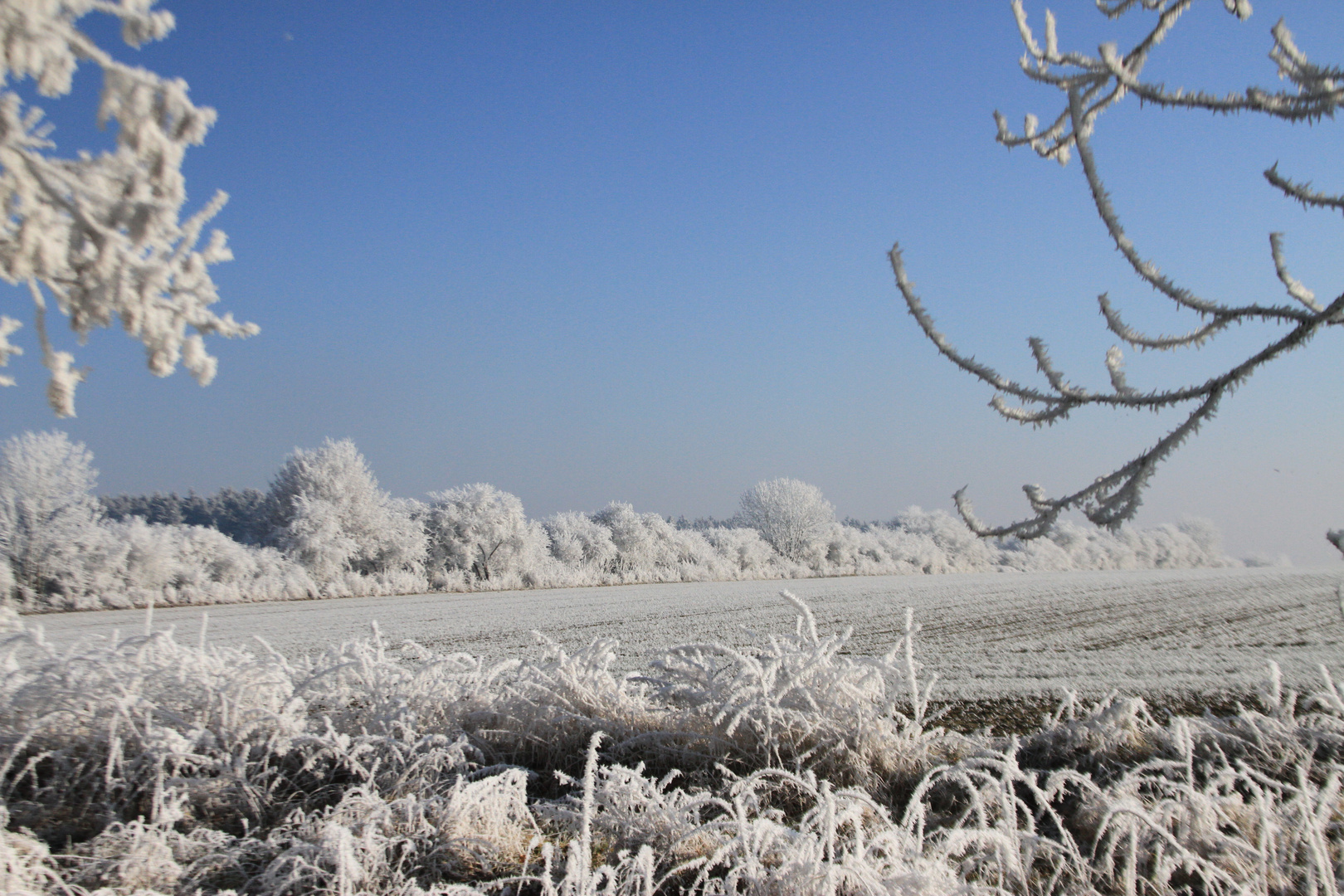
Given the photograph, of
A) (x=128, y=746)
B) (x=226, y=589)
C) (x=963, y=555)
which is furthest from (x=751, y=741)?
(x=963, y=555)

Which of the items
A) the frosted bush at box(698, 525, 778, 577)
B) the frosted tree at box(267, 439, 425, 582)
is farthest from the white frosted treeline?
the frosted bush at box(698, 525, 778, 577)

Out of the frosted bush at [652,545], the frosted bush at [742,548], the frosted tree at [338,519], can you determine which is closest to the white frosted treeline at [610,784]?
the frosted tree at [338,519]

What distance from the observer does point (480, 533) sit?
28.6 m

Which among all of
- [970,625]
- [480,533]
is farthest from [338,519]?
[970,625]

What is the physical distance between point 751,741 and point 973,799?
3.15 feet

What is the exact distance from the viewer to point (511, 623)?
9828mm

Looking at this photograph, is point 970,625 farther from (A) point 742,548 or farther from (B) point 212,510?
(B) point 212,510

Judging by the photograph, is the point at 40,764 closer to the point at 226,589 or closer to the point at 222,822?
the point at 222,822

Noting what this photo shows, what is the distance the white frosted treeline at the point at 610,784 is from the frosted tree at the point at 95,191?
1175 millimetres

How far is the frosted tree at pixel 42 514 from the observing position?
17.5 metres

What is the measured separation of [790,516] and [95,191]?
3673 centimetres

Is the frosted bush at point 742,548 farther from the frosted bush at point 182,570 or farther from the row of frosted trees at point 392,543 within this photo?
the frosted bush at point 182,570

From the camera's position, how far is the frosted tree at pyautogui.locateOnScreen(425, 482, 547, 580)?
1112 inches

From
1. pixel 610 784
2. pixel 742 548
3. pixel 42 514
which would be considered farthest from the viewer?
pixel 742 548
